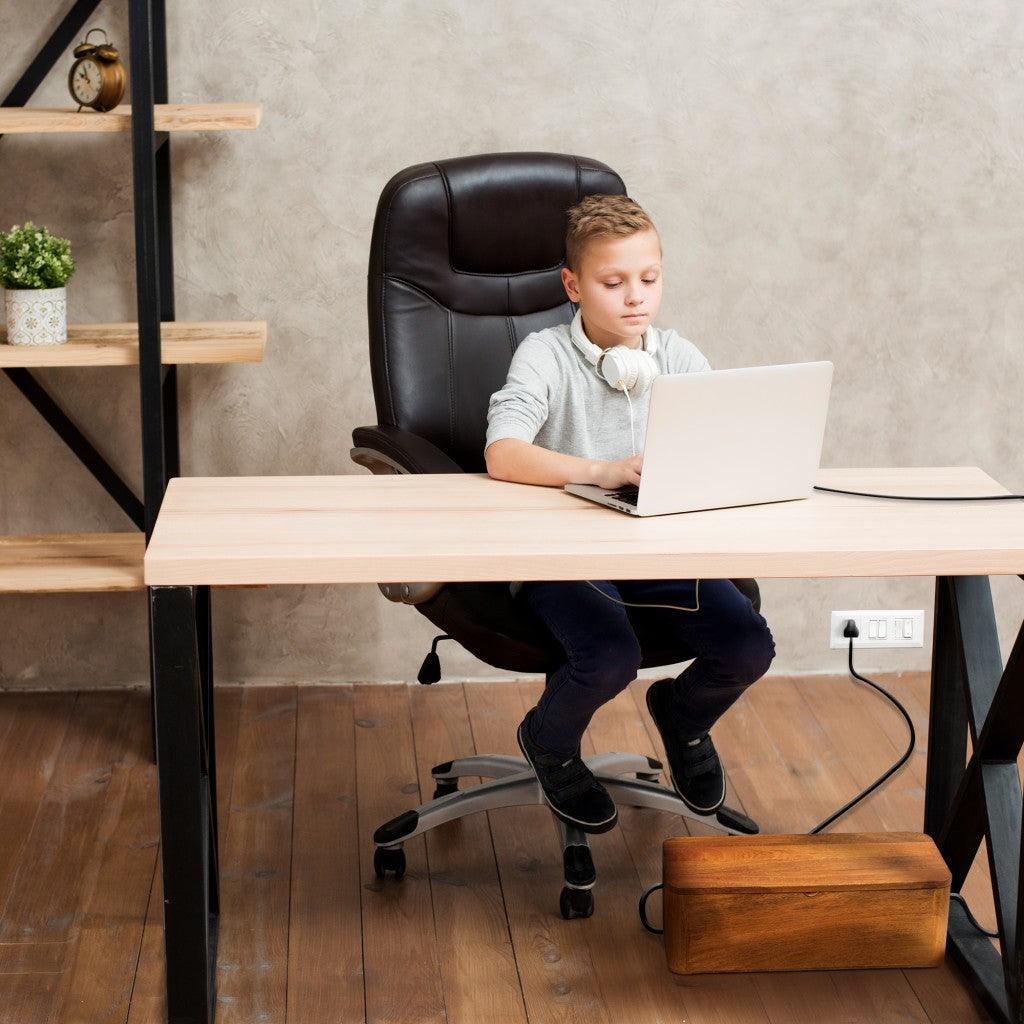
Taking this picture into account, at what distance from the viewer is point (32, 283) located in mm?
2557

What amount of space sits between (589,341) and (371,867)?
3.05 ft

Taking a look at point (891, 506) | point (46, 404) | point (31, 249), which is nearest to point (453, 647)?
point (46, 404)

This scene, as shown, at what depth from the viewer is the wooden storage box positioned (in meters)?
1.97

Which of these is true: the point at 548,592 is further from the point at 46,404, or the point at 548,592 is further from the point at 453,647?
the point at 46,404

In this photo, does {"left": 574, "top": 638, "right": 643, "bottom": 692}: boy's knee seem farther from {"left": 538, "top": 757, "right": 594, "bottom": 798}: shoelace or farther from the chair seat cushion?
{"left": 538, "top": 757, "right": 594, "bottom": 798}: shoelace

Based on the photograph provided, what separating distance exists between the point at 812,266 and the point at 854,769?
104cm

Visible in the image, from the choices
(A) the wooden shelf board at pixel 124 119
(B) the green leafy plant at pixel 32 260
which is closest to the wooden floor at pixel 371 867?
(B) the green leafy plant at pixel 32 260

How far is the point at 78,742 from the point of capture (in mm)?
2799

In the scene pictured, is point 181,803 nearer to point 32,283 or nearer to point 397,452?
point 397,452

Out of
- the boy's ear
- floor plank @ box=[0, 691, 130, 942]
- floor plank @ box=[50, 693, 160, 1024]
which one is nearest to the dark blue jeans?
the boy's ear

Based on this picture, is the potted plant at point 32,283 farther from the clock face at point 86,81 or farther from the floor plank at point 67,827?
the floor plank at point 67,827

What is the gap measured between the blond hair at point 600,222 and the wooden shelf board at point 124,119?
0.70 meters

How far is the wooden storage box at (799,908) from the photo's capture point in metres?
1.97

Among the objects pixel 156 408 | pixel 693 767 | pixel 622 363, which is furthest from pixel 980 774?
pixel 156 408
